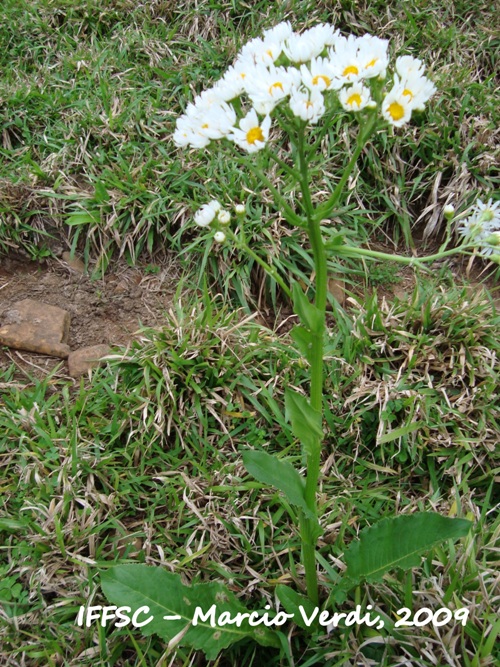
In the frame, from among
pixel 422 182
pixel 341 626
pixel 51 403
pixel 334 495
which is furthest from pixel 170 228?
pixel 341 626

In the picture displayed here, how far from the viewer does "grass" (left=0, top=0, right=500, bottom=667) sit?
5.56 ft

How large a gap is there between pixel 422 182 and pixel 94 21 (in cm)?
222

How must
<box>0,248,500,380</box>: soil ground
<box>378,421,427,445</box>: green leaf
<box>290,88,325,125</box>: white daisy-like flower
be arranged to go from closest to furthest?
<box>290,88,325,125</box>: white daisy-like flower, <box>378,421,427,445</box>: green leaf, <box>0,248,500,380</box>: soil ground

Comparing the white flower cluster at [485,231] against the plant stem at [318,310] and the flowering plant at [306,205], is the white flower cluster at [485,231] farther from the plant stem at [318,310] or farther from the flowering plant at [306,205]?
the plant stem at [318,310]

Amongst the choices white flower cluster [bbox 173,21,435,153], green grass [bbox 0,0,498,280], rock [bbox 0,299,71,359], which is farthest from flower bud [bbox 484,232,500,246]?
rock [bbox 0,299,71,359]

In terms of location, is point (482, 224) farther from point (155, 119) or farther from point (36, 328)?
point (155, 119)

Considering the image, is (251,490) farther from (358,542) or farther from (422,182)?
(422,182)

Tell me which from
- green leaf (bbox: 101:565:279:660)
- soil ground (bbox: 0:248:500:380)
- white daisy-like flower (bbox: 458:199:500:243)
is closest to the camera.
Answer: white daisy-like flower (bbox: 458:199:500:243)

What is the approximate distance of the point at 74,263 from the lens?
108 inches

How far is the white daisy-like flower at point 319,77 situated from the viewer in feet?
3.61

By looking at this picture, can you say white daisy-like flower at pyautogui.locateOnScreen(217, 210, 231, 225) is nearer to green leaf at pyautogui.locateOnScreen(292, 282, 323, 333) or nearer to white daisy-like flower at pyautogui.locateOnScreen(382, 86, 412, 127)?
green leaf at pyautogui.locateOnScreen(292, 282, 323, 333)

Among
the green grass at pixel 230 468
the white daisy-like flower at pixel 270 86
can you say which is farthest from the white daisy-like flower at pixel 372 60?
the green grass at pixel 230 468

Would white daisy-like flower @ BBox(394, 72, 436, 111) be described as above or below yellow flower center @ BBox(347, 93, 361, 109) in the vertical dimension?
above

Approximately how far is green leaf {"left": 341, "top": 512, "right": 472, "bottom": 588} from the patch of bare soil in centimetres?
133
